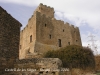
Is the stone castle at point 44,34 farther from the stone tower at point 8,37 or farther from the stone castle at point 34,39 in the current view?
the stone tower at point 8,37

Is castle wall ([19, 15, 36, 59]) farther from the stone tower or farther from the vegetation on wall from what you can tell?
the stone tower

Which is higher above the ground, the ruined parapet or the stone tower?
the ruined parapet

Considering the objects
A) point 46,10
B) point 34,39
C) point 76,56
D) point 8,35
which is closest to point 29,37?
point 34,39

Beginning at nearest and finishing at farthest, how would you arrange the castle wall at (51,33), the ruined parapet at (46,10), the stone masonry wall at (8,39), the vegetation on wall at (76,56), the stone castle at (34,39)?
1. the stone castle at (34,39)
2. the stone masonry wall at (8,39)
3. the vegetation on wall at (76,56)
4. the castle wall at (51,33)
5. the ruined parapet at (46,10)

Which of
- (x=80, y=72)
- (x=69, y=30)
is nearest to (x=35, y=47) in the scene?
(x=69, y=30)

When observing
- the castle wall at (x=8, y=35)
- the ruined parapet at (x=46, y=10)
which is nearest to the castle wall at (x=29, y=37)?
the ruined parapet at (x=46, y=10)

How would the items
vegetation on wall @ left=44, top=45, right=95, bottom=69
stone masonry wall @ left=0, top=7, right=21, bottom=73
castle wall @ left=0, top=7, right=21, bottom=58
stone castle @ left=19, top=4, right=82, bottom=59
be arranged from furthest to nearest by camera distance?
stone castle @ left=19, top=4, right=82, bottom=59, vegetation on wall @ left=44, top=45, right=95, bottom=69, castle wall @ left=0, top=7, right=21, bottom=58, stone masonry wall @ left=0, top=7, right=21, bottom=73

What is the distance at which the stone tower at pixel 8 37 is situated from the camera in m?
10.2

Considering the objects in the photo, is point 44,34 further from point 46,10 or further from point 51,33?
point 46,10

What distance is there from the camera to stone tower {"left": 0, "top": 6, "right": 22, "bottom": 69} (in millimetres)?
10234

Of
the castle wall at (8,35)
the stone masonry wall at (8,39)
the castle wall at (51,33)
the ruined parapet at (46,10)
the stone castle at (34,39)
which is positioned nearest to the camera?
the stone castle at (34,39)

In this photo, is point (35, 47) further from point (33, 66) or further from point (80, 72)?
point (33, 66)

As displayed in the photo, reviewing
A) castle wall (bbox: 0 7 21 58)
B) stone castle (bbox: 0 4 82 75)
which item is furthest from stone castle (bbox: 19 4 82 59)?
castle wall (bbox: 0 7 21 58)

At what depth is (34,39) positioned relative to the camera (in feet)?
77.1
